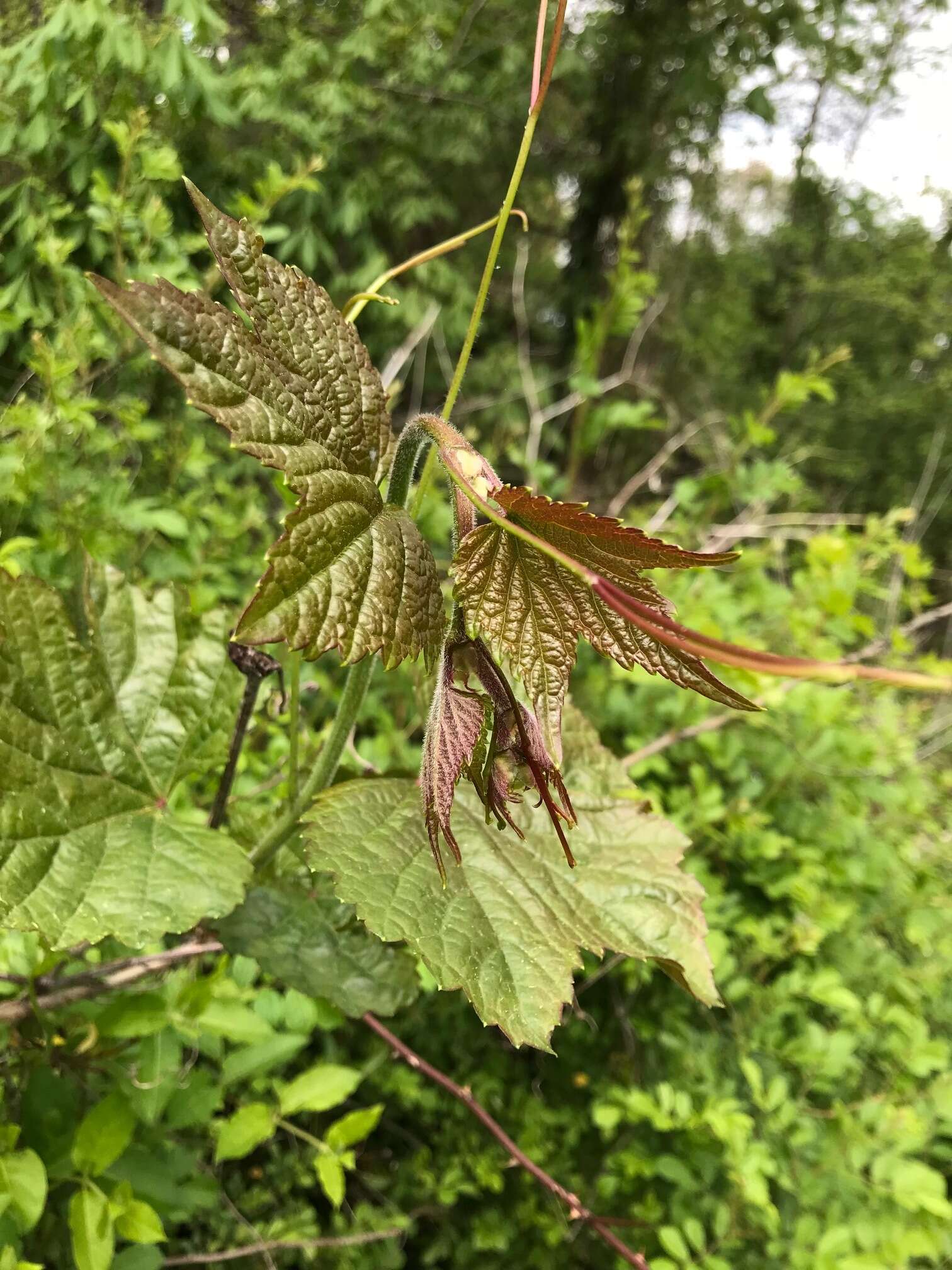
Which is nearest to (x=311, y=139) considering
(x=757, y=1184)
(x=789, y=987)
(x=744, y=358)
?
(x=789, y=987)

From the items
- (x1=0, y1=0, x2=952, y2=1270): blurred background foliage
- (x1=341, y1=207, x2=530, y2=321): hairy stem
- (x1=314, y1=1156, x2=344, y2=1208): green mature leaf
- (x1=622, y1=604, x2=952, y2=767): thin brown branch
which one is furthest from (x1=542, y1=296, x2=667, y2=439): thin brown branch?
(x1=314, y1=1156, x2=344, y2=1208): green mature leaf

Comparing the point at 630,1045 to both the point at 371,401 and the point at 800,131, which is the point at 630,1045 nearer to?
the point at 371,401

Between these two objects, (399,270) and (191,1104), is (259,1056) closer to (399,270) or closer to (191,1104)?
(191,1104)

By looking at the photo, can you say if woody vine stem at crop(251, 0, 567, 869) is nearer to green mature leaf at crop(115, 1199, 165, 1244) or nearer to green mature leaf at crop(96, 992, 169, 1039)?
green mature leaf at crop(96, 992, 169, 1039)


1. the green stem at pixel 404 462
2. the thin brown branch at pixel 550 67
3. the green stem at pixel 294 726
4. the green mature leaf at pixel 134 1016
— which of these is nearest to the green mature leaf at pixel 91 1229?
the green mature leaf at pixel 134 1016

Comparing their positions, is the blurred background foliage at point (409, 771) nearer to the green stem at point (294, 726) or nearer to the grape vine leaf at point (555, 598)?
the green stem at point (294, 726)

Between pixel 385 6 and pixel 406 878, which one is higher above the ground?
pixel 385 6

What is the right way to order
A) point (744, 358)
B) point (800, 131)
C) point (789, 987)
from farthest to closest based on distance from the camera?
point (744, 358)
point (800, 131)
point (789, 987)
